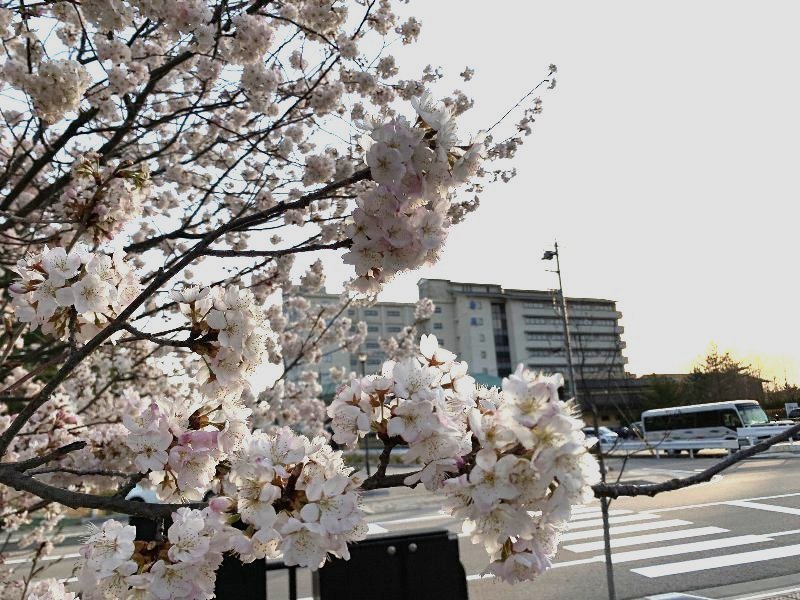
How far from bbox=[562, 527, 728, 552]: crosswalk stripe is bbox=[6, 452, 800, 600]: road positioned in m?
0.02

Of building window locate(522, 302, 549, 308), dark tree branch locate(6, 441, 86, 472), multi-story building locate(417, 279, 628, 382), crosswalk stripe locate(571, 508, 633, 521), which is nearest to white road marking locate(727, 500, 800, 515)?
crosswalk stripe locate(571, 508, 633, 521)

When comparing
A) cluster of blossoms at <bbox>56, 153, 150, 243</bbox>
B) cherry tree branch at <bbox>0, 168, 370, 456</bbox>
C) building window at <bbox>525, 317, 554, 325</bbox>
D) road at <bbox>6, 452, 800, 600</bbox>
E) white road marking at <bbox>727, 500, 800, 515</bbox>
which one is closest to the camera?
cherry tree branch at <bbox>0, 168, 370, 456</bbox>

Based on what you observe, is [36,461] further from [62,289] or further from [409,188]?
[409,188]

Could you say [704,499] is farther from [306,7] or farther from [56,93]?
[56,93]

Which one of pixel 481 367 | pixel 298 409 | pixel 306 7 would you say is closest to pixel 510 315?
pixel 481 367

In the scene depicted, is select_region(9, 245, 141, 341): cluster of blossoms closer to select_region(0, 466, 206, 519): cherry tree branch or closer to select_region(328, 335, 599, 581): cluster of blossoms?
select_region(0, 466, 206, 519): cherry tree branch

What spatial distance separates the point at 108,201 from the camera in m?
2.31

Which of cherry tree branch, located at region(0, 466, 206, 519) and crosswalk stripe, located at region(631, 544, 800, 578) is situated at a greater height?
cherry tree branch, located at region(0, 466, 206, 519)

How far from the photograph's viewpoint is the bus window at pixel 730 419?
66.4ft

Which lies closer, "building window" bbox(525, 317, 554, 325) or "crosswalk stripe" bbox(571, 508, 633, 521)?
"crosswalk stripe" bbox(571, 508, 633, 521)

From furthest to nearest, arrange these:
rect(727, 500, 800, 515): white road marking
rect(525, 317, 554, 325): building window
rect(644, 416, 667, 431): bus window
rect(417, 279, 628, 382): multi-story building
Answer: rect(525, 317, 554, 325): building window
rect(417, 279, 628, 382): multi-story building
rect(644, 416, 667, 431): bus window
rect(727, 500, 800, 515): white road marking

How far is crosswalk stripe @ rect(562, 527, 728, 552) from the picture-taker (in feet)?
29.9

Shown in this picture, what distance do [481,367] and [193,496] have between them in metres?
65.1

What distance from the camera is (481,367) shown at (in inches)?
2579
